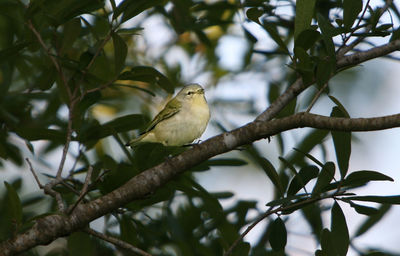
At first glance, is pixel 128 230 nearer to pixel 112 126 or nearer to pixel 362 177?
pixel 112 126

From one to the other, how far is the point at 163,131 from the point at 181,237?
1.00 meters

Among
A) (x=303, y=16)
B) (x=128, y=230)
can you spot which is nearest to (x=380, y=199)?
(x=303, y=16)

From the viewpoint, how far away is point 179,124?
3.98m

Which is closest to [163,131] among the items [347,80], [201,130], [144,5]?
[201,130]

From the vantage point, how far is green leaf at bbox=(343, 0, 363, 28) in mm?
2406

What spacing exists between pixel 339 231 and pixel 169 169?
81 centimetres

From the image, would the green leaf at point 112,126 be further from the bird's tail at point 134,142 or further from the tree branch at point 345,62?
the tree branch at point 345,62

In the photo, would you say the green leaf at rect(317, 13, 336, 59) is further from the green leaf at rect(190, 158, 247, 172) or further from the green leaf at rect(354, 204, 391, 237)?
the green leaf at rect(354, 204, 391, 237)

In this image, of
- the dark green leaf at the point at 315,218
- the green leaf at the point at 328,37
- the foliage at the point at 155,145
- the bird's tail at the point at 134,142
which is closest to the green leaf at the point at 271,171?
the foliage at the point at 155,145

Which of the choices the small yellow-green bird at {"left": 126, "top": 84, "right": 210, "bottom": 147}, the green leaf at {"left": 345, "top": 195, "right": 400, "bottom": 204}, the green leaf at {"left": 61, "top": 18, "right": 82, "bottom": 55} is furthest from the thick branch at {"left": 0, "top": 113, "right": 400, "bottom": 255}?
the small yellow-green bird at {"left": 126, "top": 84, "right": 210, "bottom": 147}

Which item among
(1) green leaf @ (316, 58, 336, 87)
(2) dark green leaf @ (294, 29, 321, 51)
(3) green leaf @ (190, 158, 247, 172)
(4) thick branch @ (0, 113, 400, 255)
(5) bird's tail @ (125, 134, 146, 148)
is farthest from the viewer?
(5) bird's tail @ (125, 134, 146, 148)

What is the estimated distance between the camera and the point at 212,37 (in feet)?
18.0

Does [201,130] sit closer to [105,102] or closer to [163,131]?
[163,131]

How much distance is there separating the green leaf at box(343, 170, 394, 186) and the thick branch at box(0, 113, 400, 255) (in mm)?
248
